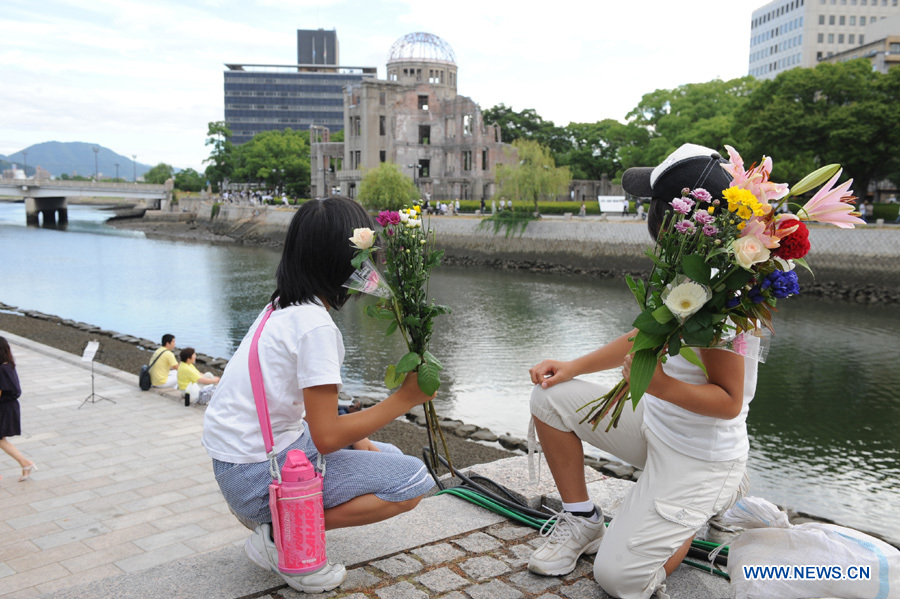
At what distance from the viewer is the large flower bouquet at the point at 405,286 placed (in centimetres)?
287

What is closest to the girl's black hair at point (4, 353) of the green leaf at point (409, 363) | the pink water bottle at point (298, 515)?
the pink water bottle at point (298, 515)

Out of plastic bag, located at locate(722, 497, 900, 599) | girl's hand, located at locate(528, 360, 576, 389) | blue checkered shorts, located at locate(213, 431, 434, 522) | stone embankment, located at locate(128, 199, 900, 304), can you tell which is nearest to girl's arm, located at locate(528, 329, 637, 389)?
girl's hand, located at locate(528, 360, 576, 389)

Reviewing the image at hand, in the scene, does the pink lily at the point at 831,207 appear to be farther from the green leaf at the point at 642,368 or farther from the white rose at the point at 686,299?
the green leaf at the point at 642,368

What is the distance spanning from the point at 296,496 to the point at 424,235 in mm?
1190

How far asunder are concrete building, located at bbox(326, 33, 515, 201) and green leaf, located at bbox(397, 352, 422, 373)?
52896 mm

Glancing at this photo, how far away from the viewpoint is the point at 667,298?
2535 millimetres

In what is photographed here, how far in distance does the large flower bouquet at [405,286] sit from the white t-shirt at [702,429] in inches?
39.2

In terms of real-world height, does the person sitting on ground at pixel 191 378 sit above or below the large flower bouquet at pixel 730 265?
below

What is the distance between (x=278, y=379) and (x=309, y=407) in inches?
7.1

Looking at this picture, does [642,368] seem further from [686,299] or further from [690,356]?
[686,299]

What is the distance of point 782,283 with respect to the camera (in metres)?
2.49

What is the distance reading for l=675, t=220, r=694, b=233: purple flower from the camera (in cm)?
255

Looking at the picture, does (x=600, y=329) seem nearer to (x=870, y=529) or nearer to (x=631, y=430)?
(x=870, y=529)

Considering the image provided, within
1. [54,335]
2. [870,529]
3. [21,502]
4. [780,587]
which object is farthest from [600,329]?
[780,587]
